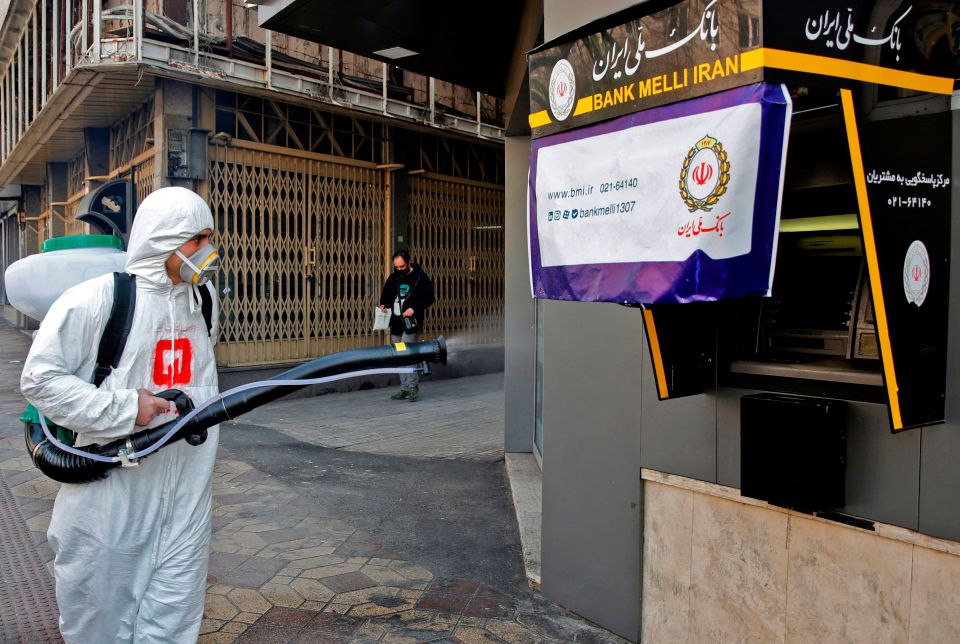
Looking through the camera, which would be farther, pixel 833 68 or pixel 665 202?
pixel 665 202

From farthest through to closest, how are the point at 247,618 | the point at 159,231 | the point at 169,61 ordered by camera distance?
1. the point at 169,61
2. the point at 247,618
3. the point at 159,231

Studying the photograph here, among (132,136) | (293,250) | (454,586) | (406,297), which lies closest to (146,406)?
(454,586)

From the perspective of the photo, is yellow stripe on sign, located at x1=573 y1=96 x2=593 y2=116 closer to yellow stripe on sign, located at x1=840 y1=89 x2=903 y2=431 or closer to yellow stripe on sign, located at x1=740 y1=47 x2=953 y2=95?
yellow stripe on sign, located at x1=740 y1=47 x2=953 y2=95

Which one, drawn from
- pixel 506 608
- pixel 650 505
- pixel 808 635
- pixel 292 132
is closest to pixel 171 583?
pixel 506 608

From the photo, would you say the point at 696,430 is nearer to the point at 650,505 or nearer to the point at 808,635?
the point at 650,505

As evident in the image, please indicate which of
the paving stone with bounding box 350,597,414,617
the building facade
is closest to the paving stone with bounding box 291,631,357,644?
the paving stone with bounding box 350,597,414,617

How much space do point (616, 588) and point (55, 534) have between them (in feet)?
8.15

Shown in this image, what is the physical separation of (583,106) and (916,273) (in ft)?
4.11

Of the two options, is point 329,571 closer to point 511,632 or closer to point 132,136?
point 511,632

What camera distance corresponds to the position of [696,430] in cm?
342

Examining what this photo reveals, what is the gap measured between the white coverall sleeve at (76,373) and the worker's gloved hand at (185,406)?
113 mm

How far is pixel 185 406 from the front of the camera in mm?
2869

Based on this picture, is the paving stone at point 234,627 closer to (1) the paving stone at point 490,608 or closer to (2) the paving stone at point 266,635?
(2) the paving stone at point 266,635

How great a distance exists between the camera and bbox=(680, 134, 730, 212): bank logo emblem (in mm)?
2289
